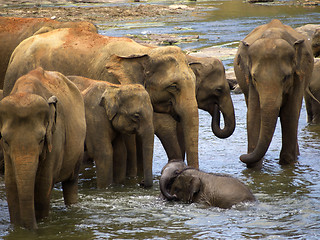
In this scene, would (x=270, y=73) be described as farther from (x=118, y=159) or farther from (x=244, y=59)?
(x=118, y=159)

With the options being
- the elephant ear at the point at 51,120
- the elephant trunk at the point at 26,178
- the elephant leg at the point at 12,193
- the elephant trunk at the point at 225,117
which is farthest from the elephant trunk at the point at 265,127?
the elephant trunk at the point at 26,178

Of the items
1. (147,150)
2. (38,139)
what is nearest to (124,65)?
(147,150)

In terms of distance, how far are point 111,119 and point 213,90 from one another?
2.21 meters

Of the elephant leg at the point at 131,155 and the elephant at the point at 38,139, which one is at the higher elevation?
the elephant at the point at 38,139

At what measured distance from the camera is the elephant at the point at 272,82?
9094mm

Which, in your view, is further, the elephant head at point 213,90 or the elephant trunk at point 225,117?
the elephant trunk at point 225,117

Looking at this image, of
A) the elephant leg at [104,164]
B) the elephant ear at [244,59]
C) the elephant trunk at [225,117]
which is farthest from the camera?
the elephant trunk at [225,117]

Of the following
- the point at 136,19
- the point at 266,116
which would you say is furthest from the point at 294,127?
the point at 136,19

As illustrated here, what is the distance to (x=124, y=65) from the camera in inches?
357

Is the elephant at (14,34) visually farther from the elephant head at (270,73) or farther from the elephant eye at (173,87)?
the elephant head at (270,73)

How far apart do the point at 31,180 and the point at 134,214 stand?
1731 millimetres

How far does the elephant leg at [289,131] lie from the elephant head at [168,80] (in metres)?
1.58

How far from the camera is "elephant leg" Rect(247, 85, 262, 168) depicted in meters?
9.56

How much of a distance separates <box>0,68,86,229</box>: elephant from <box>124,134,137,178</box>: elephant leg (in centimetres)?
185
